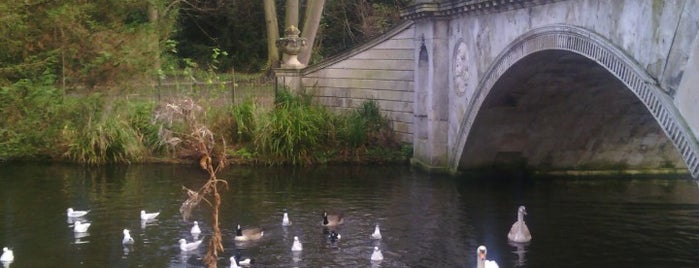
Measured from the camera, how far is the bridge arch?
10.2m

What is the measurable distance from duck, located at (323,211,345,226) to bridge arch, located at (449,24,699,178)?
12.8 ft

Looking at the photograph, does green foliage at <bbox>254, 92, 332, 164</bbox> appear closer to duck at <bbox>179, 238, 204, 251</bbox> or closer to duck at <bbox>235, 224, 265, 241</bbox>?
duck at <bbox>235, 224, 265, 241</bbox>

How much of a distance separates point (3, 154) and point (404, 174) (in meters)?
9.76

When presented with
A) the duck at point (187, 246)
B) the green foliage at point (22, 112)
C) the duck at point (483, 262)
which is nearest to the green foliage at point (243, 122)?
the duck at point (187, 246)

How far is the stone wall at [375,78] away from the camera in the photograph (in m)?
22.8

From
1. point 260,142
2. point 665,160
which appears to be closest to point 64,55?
point 260,142

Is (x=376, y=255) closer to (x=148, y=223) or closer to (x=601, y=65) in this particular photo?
(x=601, y=65)

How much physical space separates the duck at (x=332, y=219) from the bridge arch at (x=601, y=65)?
3.92 metres

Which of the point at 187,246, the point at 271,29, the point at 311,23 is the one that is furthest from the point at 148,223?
the point at 271,29

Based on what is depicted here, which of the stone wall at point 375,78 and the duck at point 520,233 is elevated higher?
the stone wall at point 375,78

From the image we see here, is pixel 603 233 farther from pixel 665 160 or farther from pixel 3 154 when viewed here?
pixel 3 154

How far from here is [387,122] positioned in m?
23.4

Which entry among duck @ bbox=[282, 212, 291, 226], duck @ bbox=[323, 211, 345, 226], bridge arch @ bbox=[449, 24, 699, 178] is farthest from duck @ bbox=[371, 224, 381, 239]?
bridge arch @ bbox=[449, 24, 699, 178]

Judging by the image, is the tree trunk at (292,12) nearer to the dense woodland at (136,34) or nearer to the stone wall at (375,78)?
the dense woodland at (136,34)
